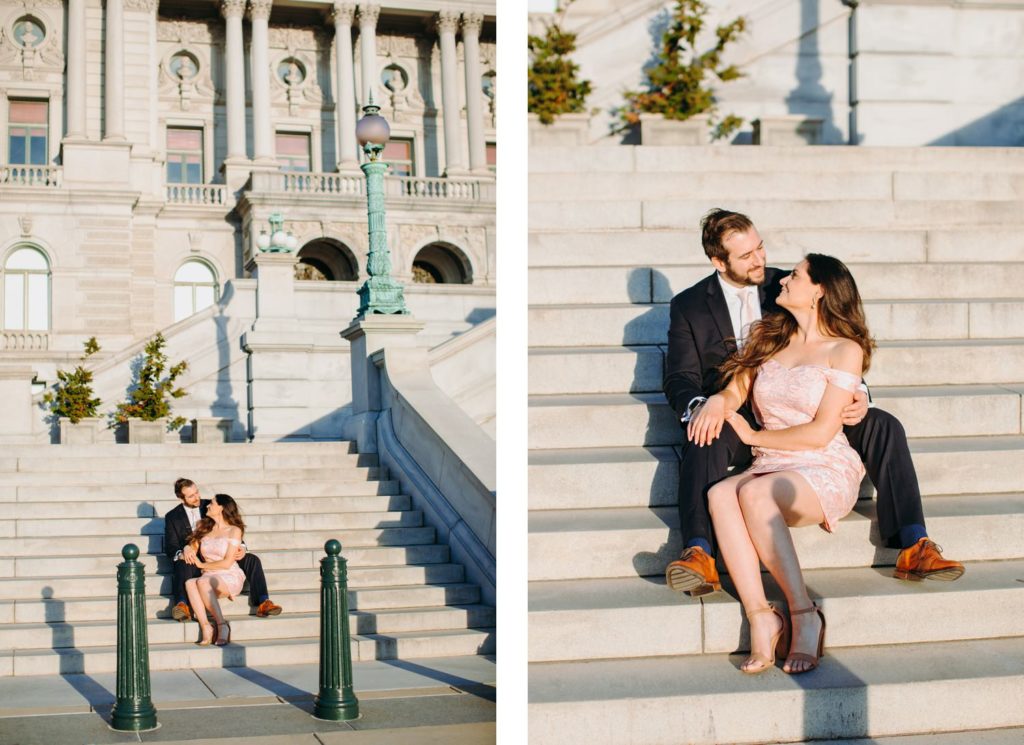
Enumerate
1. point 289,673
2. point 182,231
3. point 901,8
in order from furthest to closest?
point 182,231
point 901,8
point 289,673

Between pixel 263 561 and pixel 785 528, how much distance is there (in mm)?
5518

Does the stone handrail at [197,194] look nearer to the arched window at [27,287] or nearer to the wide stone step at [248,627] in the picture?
the arched window at [27,287]

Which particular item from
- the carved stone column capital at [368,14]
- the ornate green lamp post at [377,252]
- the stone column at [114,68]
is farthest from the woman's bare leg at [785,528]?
the carved stone column capital at [368,14]

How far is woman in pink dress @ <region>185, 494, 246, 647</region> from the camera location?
27.2 feet

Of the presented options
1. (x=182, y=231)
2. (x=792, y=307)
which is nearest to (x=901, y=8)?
(x=792, y=307)

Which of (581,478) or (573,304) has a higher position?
(573,304)

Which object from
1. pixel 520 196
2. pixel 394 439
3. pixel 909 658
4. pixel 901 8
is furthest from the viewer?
pixel 901 8

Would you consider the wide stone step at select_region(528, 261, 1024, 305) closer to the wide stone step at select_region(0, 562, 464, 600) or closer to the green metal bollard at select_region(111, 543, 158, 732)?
the green metal bollard at select_region(111, 543, 158, 732)

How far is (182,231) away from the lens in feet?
111

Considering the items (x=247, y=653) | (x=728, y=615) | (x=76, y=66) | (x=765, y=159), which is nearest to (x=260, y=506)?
(x=247, y=653)

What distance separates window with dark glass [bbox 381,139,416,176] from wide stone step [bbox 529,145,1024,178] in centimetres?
3030

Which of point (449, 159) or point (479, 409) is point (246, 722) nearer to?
point (479, 409)

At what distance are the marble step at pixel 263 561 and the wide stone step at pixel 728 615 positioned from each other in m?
4.62

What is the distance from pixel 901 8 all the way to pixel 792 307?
7.50m
